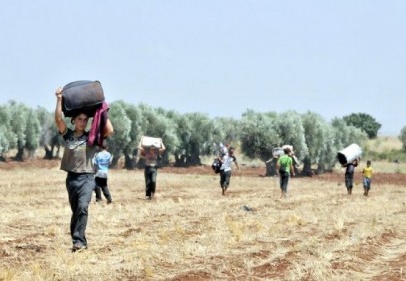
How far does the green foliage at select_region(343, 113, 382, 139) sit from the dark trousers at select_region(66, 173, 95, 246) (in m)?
138

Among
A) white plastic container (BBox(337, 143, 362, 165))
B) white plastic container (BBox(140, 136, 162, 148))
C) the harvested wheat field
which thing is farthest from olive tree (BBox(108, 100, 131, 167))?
the harvested wheat field

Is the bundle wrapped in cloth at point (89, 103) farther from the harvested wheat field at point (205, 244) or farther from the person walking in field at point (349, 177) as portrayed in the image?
the person walking in field at point (349, 177)

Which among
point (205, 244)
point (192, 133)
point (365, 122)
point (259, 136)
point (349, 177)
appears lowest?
point (205, 244)

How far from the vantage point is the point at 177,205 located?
2322 cm

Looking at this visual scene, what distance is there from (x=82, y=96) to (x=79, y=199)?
1400mm

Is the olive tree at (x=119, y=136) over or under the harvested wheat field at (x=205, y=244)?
over

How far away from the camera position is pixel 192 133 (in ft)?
255

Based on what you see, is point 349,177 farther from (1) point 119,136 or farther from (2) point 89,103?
(1) point 119,136

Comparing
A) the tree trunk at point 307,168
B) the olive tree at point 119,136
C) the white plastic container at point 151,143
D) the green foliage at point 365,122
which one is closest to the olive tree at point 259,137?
the tree trunk at point 307,168

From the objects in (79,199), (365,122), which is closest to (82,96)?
(79,199)

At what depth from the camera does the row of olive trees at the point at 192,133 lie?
210 ft

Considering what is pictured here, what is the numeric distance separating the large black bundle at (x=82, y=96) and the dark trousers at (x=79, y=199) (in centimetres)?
93

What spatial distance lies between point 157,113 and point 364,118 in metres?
81.2

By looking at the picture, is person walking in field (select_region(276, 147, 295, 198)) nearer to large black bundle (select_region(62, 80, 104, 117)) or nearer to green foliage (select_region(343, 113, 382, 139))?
large black bundle (select_region(62, 80, 104, 117))
